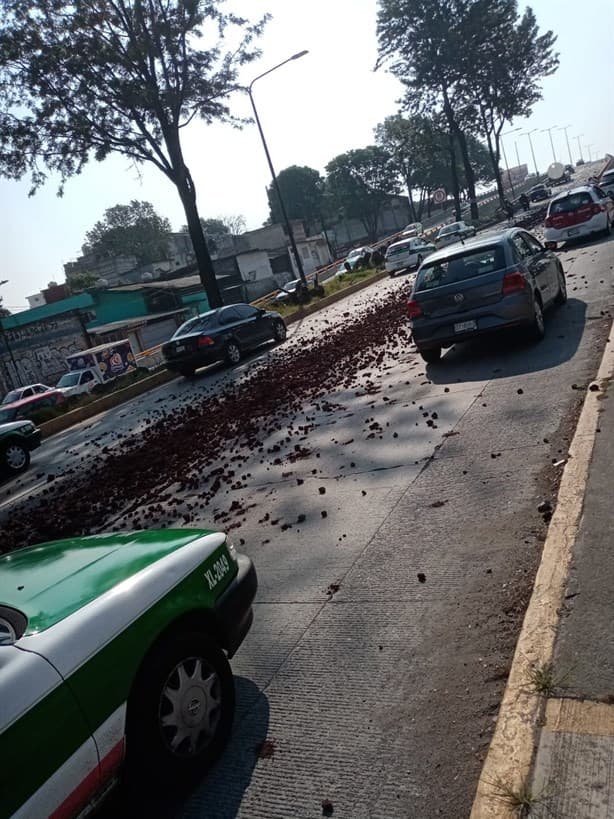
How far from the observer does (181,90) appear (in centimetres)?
2627

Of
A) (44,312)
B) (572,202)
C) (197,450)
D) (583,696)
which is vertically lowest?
(197,450)

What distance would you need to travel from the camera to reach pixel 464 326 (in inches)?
395

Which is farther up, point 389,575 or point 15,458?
point 389,575

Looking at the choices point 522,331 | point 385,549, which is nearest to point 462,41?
point 522,331

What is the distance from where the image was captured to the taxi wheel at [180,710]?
2809 mm

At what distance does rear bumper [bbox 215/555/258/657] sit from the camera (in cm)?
343

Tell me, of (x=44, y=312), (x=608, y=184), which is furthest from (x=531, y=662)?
(x=44, y=312)

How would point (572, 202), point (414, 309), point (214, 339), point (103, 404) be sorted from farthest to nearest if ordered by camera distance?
point (572, 202), point (103, 404), point (214, 339), point (414, 309)

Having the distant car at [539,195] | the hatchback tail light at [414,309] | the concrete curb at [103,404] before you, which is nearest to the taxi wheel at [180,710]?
the hatchback tail light at [414,309]

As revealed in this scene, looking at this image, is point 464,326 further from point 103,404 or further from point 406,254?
point 406,254

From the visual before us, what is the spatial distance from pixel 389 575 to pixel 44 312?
45558mm

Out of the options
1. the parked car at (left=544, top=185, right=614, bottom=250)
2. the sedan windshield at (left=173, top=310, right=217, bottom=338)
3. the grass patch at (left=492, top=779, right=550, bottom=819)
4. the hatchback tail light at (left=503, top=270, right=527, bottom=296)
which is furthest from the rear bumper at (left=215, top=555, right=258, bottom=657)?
the parked car at (left=544, top=185, right=614, bottom=250)

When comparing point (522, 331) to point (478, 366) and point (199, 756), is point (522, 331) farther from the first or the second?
point (199, 756)

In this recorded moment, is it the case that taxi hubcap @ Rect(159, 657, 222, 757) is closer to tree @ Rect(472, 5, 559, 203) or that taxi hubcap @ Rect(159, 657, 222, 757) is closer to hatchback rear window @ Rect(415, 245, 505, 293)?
hatchback rear window @ Rect(415, 245, 505, 293)
